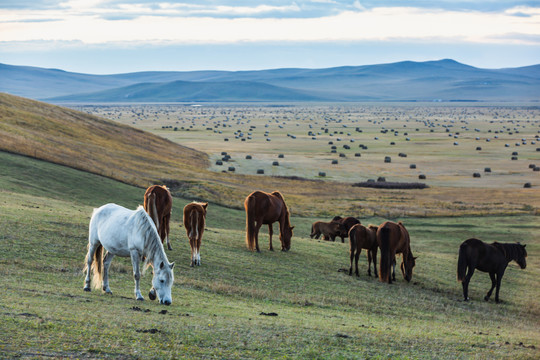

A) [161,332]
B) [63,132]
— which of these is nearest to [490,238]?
[161,332]

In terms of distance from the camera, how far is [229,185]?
172 ft

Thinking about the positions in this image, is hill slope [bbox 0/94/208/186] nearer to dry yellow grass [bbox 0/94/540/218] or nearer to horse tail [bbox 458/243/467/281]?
dry yellow grass [bbox 0/94/540/218]

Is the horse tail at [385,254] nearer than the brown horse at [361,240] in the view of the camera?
Yes

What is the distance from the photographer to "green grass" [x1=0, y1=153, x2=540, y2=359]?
33.9 feet

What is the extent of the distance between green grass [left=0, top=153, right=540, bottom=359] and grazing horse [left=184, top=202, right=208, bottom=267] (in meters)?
0.54

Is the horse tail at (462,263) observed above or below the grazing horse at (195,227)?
below

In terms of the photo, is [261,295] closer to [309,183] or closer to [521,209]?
[521,209]

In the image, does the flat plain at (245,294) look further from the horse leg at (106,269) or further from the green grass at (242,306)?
the horse leg at (106,269)

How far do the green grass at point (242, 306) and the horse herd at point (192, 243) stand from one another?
0.52 metres

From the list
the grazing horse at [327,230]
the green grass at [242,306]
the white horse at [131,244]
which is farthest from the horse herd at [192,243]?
A: the grazing horse at [327,230]

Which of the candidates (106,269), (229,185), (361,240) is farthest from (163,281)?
(229,185)

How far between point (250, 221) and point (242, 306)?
322 inches

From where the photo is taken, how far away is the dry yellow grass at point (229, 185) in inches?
1773

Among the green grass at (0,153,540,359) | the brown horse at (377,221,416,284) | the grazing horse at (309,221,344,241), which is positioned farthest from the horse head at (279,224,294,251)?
the grazing horse at (309,221,344,241)
